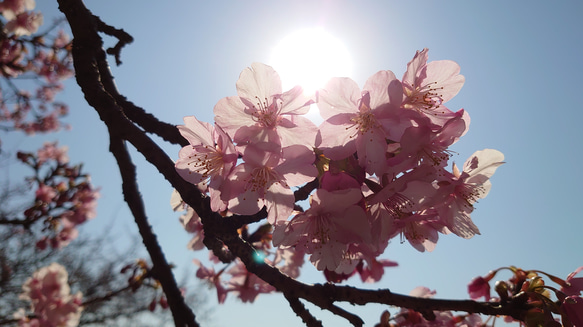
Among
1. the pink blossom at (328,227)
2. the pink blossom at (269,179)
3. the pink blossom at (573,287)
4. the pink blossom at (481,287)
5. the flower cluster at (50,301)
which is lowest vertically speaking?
the pink blossom at (573,287)

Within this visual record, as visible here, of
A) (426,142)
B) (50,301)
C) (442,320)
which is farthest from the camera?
(50,301)

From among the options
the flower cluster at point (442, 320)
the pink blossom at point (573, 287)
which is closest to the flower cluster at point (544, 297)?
the pink blossom at point (573, 287)

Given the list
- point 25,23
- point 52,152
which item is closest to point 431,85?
point 25,23

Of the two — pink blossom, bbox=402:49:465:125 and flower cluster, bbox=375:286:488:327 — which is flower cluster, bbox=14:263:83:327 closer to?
flower cluster, bbox=375:286:488:327

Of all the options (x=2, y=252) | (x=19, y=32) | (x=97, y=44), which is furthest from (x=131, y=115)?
(x=2, y=252)

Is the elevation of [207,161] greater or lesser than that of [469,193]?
greater

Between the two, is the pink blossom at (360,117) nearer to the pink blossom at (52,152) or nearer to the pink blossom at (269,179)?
the pink blossom at (269,179)

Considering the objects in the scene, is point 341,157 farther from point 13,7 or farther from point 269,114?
point 13,7

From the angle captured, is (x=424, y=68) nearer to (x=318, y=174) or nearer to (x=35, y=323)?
(x=318, y=174)
